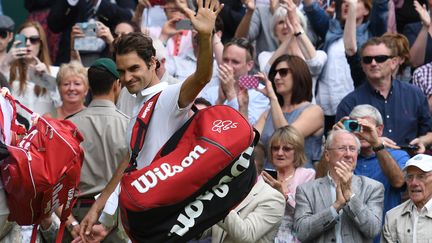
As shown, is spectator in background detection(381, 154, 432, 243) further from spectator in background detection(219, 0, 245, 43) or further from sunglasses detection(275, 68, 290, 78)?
spectator in background detection(219, 0, 245, 43)

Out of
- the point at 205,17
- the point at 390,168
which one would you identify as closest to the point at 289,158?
the point at 390,168

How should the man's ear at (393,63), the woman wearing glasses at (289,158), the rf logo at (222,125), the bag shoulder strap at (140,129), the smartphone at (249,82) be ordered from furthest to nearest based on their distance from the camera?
the smartphone at (249,82) → the man's ear at (393,63) → the woman wearing glasses at (289,158) → the bag shoulder strap at (140,129) → the rf logo at (222,125)

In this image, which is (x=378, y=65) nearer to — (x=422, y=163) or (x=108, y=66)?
(x=422, y=163)

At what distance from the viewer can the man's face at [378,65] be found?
1042 cm

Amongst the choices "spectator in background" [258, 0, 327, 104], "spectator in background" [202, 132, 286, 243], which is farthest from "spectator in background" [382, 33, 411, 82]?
"spectator in background" [202, 132, 286, 243]

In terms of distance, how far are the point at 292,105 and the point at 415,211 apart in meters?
2.10

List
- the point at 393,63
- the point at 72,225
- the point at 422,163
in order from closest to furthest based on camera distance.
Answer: the point at 422,163 → the point at 72,225 → the point at 393,63

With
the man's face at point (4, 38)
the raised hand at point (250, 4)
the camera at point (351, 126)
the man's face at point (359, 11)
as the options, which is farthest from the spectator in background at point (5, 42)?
the camera at point (351, 126)

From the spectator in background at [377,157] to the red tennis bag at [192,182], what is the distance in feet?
8.95

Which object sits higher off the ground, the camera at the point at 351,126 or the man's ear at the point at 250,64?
the camera at the point at 351,126

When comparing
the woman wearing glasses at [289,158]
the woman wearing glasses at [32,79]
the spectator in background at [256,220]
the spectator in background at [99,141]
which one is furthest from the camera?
the woman wearing glasses at [32,79]

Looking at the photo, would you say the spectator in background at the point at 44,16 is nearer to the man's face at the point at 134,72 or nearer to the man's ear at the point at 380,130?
the man's ear at the point at 380,130

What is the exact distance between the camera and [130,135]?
7410 mm

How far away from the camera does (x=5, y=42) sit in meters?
12.5
